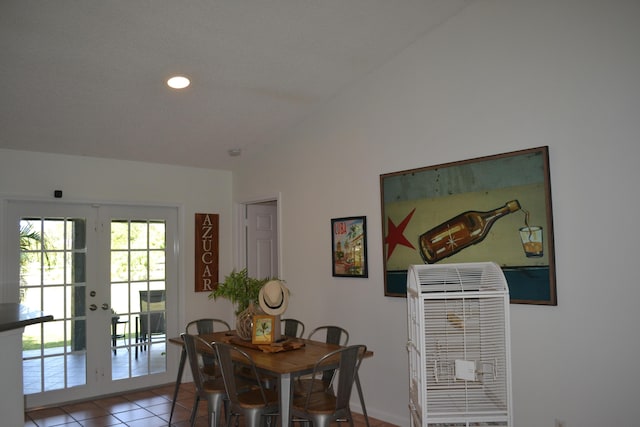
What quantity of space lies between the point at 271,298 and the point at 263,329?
9.3 inches

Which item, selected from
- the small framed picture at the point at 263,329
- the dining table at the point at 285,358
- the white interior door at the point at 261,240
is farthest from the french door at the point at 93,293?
the small framed picture at the point at 263,329

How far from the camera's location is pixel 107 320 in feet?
17.3

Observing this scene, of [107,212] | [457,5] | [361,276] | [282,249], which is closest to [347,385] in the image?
[361,276]

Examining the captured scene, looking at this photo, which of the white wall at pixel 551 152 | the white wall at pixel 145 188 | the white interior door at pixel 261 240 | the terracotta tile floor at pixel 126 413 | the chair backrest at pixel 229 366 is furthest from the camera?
the white interior door at pixel 261 240

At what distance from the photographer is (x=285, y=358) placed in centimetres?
346

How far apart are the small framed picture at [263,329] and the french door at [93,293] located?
7.12ft

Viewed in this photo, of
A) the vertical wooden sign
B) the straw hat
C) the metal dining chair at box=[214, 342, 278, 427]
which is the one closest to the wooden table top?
the metal dining chair at box=[214, 342, 278, 427]

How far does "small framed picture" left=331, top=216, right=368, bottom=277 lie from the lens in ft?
14.8

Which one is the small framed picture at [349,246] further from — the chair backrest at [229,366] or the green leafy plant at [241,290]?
the chair backrest at [229,366]

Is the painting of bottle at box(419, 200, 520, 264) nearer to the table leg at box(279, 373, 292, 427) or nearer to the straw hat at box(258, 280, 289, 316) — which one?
the straw hat at box(258, 280, 289, 316)

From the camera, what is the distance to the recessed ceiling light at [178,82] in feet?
13.1

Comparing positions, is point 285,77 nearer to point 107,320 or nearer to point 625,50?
point 625,50

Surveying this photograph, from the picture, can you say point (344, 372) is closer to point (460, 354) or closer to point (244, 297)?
point (460, 354)

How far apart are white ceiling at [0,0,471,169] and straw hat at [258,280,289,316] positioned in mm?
Result: 1715
